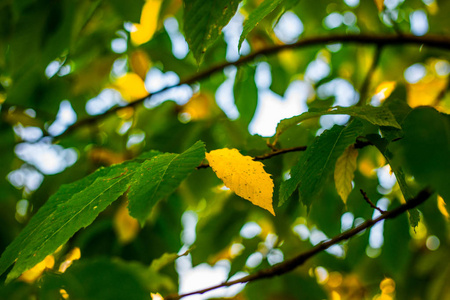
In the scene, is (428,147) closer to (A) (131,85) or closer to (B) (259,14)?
(B) (259,14)

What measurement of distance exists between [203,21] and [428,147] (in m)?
0.32

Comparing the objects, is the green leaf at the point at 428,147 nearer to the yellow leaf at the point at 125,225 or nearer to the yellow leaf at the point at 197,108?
the yellow leaf at the point at 125,225

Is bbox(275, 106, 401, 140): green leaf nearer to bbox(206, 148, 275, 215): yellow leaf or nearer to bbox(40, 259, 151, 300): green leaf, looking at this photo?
bbox(206, 148, 275, 215): yellow leaf

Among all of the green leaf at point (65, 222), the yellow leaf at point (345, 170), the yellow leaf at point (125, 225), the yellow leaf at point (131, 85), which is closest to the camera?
the green leaf at point (65, 222)

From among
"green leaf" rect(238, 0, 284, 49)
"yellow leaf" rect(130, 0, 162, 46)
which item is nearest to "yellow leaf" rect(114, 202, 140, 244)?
"yellow leaf" rect(130, 0, 162, 46)

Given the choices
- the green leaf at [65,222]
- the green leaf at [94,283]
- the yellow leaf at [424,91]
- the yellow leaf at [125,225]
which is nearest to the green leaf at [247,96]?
the yellow leaf at [125,225]

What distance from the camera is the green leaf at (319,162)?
462 millimetres

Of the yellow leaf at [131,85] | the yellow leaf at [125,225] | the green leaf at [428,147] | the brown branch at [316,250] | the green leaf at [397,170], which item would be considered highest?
the green leaf at [428,147]

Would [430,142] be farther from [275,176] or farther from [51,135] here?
[51,135]

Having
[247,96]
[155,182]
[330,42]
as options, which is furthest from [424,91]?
[155,182]

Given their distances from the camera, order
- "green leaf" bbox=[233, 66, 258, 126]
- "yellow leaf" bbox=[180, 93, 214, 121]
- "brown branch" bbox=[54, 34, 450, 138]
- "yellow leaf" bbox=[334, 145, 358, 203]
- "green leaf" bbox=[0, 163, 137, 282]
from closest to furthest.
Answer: "green leaf" bbox=[0, 163, 137, 282] → "yellow leaf" bbox=[334, 145, 358, 203] → "brown branch" bbox=[54, 34, 450, 138] → "green leaf" bbox=[233, 66, 258, 126] → "yellow leaf" bbox=[180, 93, 214, 121]

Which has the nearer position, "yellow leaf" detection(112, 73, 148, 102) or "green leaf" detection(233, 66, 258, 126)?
"green leaf" detection(233, 66, 258, 126)

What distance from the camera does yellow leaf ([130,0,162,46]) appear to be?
1.44 m

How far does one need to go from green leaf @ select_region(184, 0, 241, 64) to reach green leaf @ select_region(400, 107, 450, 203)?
275 millimetres
